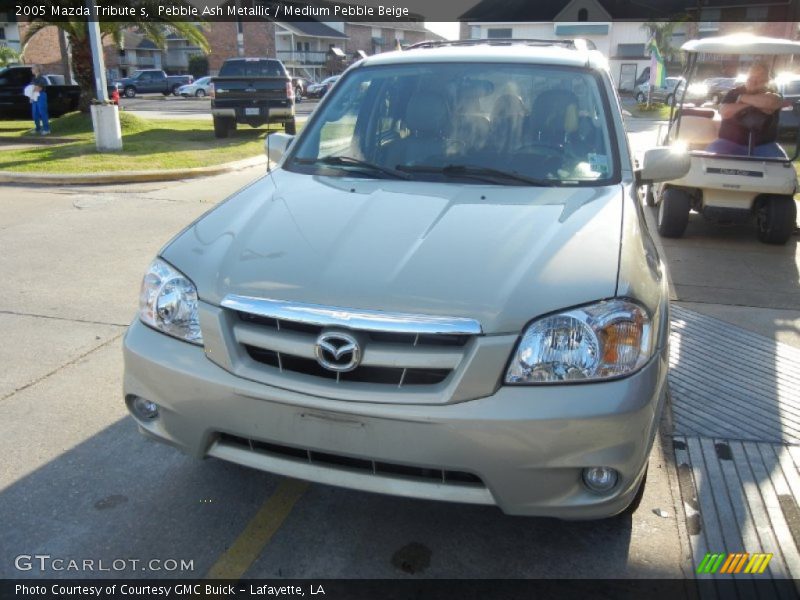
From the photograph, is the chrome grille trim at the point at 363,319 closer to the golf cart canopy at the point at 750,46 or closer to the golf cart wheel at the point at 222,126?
the golf cart canopy at the point at 750,46

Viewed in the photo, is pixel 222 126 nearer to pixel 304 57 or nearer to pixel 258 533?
pixel 258 533

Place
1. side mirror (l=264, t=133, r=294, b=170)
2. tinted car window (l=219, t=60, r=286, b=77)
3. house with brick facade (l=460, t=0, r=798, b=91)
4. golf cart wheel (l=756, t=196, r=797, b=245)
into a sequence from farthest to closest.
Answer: house with brick facade (l=460, t=0, r=798, b=91) < tinted car window (l=219, t=60, r=286, b=77) < golf cart wheel (l=756, t=196, r=797, b=245) < side mirror (l=264, t=133, r=294, b=170)

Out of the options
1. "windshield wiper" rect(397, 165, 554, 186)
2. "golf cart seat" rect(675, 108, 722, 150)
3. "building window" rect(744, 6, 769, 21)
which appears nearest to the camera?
"windshield wiper" rect(397, 165, 554, 186)

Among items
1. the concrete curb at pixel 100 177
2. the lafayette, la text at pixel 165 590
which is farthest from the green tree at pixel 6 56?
the lafayette, la text at pixel 165 590

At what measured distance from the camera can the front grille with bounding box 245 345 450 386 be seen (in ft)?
7.73

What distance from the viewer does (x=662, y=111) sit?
30406 mm

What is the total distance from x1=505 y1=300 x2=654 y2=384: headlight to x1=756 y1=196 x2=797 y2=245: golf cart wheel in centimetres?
603

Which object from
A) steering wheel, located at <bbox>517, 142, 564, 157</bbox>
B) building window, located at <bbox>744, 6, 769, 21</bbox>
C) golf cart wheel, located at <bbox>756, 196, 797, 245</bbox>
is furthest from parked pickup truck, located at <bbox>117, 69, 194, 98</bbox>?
steering wheel, located at <bbox>517, 142, 564, 157</bbox>

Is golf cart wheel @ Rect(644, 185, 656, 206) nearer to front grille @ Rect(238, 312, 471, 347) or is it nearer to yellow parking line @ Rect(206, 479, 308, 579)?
yellow parking line @ Rect(206, 479, 308, 579)

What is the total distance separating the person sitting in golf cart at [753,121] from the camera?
7504mm

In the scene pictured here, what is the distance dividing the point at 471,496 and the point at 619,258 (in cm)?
101

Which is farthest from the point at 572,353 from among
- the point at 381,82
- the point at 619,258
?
the point at 381,82

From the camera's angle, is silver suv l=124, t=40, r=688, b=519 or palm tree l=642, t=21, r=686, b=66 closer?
silver suv l=124, t=40, r=688, b=519

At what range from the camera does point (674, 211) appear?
25.3 feet
